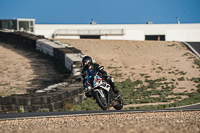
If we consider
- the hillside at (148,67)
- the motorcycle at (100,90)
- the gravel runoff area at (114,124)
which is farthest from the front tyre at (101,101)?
the hillside at (148,67)

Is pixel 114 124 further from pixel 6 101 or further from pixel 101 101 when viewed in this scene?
pixel 6 101

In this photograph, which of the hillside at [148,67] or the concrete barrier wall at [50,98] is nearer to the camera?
the concrete barrier wall at [50,98]

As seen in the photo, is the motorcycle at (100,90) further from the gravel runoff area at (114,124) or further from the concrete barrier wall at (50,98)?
the gravel runoff area at (114,124)

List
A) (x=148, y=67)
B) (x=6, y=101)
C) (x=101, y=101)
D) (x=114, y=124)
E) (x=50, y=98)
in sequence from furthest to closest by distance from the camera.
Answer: (x=148, y=67), (x=50, y=98), (x=6, y=101), (x=101, y=101), (x=114, y=124)

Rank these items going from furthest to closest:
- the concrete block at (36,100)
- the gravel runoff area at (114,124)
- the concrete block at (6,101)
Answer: the concrete block at (36,100)
the concrete block at (6,101)
the gravel runoff area at (114,124)

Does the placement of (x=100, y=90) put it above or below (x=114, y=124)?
above

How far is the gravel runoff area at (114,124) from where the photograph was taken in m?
7.09

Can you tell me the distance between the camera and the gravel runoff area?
7089 millimetres

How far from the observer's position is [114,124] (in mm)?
8055

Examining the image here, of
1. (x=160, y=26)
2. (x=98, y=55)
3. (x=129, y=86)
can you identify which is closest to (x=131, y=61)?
(x=98, y=55)

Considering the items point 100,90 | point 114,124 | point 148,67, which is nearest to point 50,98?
point 100,90

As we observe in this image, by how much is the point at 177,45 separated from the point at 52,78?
20823mm

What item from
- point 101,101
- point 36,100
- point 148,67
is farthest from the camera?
point 148,67

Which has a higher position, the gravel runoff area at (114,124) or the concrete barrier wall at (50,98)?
the gravel runoff area at (114,124)
